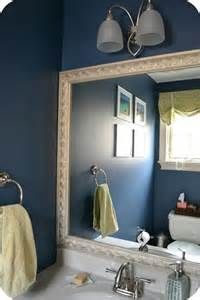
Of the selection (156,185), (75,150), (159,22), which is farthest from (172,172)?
(159,22)

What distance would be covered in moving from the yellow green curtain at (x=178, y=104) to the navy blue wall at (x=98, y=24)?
19 centimetres

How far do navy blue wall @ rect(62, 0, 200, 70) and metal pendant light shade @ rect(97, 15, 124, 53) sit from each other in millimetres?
63

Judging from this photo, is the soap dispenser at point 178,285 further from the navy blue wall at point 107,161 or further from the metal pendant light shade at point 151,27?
the metal pendant light shade at point 151,27

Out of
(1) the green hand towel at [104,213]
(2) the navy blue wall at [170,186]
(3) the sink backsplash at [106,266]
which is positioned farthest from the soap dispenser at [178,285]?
(1) the green hand towel at [104,213]

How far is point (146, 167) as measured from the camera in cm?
138

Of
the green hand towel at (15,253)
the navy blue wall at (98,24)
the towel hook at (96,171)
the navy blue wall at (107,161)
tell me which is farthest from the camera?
the towel hook at (96,171)

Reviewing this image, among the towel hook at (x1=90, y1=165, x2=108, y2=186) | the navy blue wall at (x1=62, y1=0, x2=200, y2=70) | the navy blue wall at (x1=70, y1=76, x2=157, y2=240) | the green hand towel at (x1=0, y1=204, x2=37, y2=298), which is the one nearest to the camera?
the green hand towel at (x1=0, y1=204, x2=37, y2=298)

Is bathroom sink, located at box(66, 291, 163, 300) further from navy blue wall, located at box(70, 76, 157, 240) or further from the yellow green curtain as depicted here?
the yellow green curtain

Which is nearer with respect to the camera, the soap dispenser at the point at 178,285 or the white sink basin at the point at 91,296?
the soap dispenser at the point at 178,285

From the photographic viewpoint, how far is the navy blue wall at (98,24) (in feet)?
4.10

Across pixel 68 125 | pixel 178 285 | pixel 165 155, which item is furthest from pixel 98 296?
pixel 68 125

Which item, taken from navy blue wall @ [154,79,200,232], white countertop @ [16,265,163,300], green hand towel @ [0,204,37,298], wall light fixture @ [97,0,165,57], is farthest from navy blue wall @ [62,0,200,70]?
white countertop @ [16,265,163,300]

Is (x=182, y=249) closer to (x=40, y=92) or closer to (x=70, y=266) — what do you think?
(x=70, y=266)

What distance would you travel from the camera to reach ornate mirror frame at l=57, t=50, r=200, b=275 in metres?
1.26
